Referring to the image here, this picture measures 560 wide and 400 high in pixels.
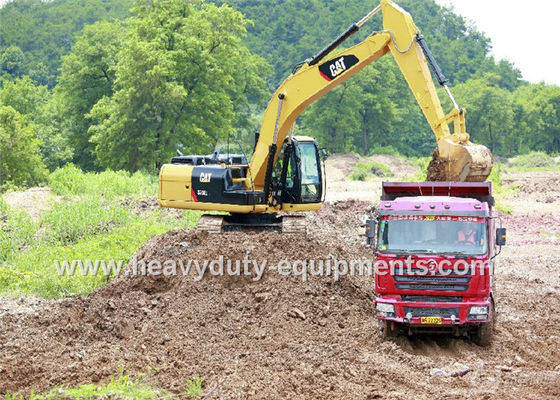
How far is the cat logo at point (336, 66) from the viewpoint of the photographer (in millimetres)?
18328

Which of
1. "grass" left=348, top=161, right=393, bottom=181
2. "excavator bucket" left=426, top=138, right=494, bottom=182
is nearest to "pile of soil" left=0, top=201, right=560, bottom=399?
"excavator bucket" left=426, top=138, right=494, bottom=182

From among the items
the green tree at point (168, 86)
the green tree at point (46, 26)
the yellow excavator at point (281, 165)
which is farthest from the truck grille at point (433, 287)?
the green tree at point (46, 26)

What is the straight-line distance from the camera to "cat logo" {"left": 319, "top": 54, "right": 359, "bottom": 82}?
18.3 metres

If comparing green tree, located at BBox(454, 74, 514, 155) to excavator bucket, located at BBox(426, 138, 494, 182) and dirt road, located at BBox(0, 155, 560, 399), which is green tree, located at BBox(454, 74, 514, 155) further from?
excavator bucket, located at BBox(426, 138, 494, 182)

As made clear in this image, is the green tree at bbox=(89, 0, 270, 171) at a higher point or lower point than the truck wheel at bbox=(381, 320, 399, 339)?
higher

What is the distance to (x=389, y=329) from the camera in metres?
13.7

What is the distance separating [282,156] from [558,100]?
98081 millimetres

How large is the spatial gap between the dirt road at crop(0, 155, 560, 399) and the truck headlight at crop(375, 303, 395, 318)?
516 mm

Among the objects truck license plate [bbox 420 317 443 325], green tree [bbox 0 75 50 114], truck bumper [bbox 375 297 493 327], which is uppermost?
green tree [bbox 0 75 50 114]

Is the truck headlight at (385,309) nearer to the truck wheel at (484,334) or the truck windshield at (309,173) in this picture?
the truck wheel at (484,334)

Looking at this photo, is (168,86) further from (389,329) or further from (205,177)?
(389,329)

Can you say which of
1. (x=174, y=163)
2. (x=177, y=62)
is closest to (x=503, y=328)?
(x=174, y=163)

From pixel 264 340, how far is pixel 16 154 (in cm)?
3496

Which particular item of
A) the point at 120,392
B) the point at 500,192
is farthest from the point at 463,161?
the point at 500,192
